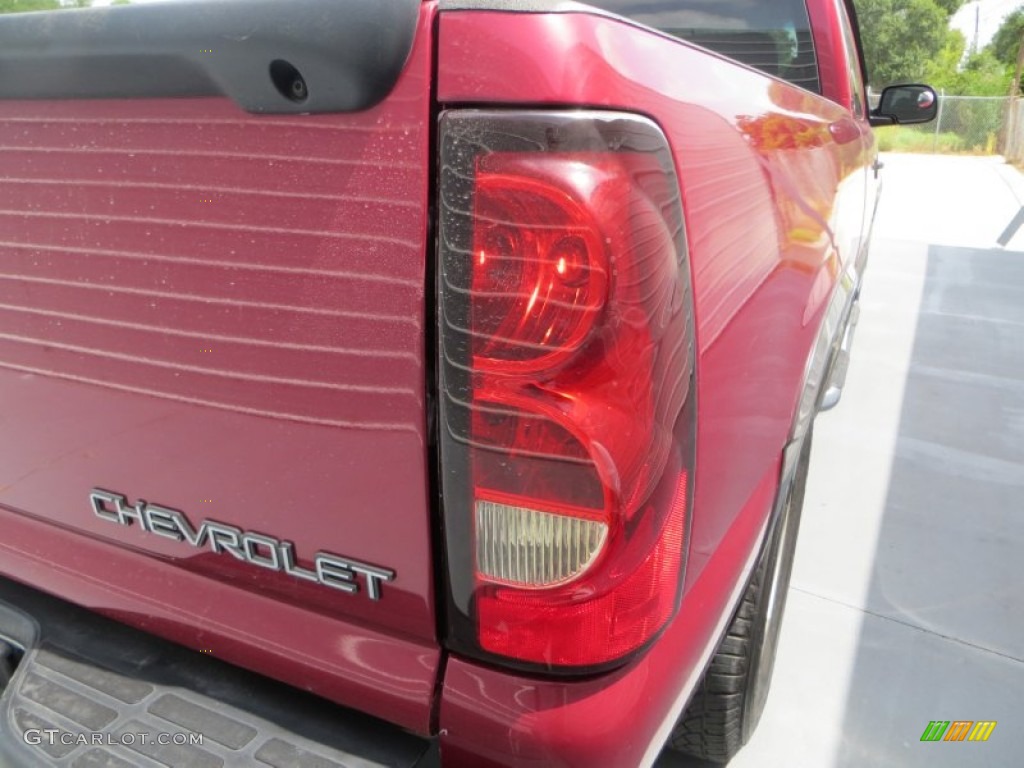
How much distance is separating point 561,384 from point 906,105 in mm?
3862

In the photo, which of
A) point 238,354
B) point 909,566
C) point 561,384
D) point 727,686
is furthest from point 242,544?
point 909,566

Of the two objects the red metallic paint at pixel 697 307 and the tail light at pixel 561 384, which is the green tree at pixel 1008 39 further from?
the tail light at pixel 561 384

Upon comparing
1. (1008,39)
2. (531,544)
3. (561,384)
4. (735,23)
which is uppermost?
(735,23)

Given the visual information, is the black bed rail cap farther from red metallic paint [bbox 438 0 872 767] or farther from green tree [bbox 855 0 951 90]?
green tree [bbox 855 0 951 90]

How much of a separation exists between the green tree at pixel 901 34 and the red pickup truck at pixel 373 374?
44.1m

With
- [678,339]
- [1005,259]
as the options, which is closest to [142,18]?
[678,339]

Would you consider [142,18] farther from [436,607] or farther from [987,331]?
[987,331]

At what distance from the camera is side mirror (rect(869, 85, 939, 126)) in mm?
4031

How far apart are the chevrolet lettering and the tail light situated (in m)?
0.14

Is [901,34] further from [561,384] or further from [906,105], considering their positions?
[561,384]

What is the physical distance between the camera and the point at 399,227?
95 centimetres

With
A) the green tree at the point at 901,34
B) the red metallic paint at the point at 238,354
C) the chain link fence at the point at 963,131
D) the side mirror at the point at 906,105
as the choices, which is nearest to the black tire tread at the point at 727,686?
the red metallic paint at the point at 238,354

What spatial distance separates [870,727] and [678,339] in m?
1.60

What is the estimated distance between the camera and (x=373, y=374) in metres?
1.01
